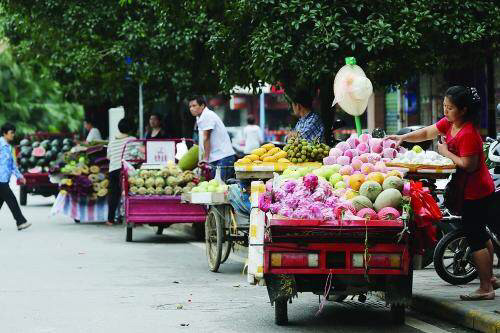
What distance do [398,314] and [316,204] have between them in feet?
4.17

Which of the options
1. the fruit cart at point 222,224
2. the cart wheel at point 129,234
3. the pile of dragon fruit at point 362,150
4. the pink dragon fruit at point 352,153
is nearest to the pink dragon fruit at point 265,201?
the pile of dragon fruit at point 362,150

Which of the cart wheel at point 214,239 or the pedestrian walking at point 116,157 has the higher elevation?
the pedestrian walking at point 116,157

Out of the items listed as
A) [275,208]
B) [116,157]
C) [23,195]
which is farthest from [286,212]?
[23,195]

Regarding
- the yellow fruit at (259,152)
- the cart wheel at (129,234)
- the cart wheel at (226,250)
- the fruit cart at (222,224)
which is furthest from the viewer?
the cart wheel at (129,234)

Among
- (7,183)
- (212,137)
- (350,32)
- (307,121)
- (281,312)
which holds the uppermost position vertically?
(350,32)

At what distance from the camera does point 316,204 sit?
8258 millimetres

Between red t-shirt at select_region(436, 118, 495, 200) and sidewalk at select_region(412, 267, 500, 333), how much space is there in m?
0.94

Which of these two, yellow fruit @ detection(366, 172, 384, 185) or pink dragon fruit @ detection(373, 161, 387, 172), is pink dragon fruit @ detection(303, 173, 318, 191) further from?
pink dragon fruit @ detection(373, 161, 387, 172)

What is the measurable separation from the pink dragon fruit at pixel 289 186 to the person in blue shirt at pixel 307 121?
162 inches

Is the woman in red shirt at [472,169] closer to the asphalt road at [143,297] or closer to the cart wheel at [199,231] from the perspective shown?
the asphalt road at [143,297]

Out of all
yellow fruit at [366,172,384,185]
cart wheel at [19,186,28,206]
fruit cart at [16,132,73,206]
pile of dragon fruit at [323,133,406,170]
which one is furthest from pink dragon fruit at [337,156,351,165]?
cart wheel at [19,186,28,206]

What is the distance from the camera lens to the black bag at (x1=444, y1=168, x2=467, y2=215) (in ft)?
30.3

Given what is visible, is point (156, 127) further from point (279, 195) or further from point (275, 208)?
point (275, 208)

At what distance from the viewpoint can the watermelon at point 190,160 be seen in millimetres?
16578
